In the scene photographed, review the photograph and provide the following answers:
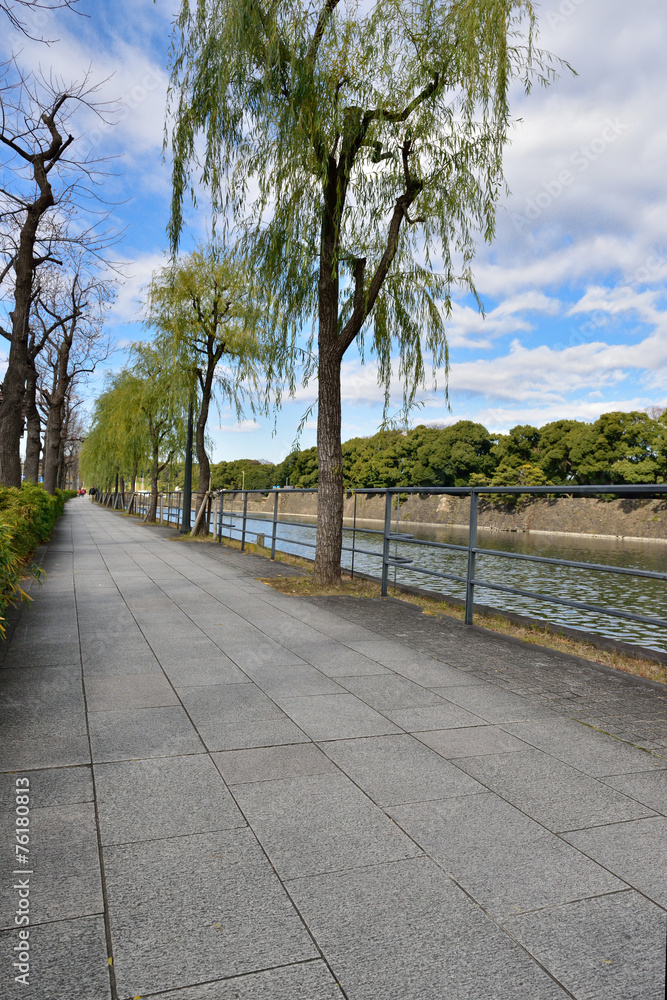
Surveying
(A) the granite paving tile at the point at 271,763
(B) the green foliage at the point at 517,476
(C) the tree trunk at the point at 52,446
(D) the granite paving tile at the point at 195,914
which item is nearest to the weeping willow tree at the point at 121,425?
(C) the tree trunk at the point at 52,446

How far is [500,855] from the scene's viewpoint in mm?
2086

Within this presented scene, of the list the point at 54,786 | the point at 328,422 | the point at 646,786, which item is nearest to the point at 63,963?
the point at 54,786

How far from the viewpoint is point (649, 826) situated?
90.5 inches

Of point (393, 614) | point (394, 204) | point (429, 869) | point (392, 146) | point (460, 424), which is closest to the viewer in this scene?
point (429, 869)

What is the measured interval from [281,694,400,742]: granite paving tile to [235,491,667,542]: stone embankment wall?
135 ft

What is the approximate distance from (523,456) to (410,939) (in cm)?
6463

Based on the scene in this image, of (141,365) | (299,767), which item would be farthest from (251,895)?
(141,365)

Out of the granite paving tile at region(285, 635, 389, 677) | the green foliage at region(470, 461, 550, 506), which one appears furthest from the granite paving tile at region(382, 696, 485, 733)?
the green foliage at region(470, 461, 550, 506)

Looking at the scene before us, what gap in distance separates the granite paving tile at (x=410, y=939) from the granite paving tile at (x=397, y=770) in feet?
1.64

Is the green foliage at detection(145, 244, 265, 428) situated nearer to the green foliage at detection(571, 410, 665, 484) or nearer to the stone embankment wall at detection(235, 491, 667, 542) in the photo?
the stone embankment wall at detection(235, 491, 667, 542)

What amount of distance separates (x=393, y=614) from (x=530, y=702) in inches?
110

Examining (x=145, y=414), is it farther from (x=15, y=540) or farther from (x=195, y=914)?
(x=195, y=914)

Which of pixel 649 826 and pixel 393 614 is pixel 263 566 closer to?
pixel 393 614

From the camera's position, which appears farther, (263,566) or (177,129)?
(263,566)
